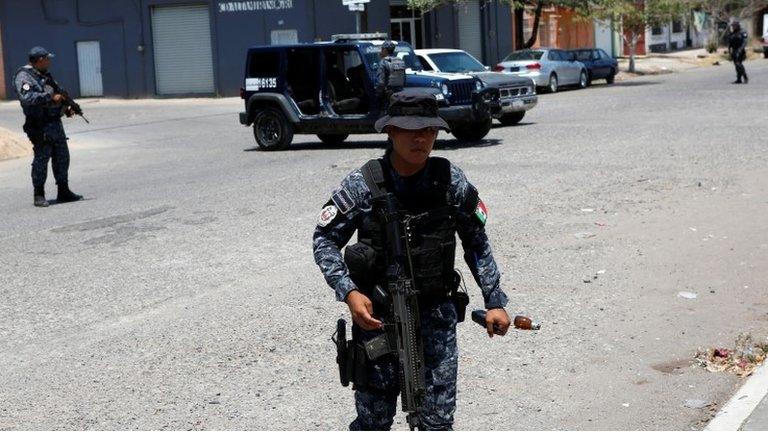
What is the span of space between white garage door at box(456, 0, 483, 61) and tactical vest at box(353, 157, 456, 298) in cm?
3996

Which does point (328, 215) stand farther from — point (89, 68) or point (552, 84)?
point (89, 68)

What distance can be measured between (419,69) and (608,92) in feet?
45.7

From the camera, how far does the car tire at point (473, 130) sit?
19.7 metres

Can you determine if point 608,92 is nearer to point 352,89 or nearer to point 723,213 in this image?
point 352,89

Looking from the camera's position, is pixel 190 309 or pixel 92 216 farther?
pixel 92 216

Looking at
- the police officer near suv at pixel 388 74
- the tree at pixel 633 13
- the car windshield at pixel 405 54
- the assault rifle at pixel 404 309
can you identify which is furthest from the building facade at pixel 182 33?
the assault rifle at pixel 404 309

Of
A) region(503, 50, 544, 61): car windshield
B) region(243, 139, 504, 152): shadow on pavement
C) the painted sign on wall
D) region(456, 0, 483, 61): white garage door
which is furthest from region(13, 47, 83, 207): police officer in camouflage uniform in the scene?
region(456, 0, 483, 61): white garage door

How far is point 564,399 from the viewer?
612cm

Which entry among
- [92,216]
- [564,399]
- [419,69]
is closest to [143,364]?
[564,399]

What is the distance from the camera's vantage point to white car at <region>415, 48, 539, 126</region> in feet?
74.1

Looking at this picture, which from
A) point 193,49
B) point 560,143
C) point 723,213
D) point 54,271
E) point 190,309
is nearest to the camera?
point 190,309

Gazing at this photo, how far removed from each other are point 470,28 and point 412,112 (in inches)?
1605

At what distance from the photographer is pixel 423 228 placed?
4.24m

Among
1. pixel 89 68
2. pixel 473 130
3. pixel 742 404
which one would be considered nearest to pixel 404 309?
pixel 742 404
